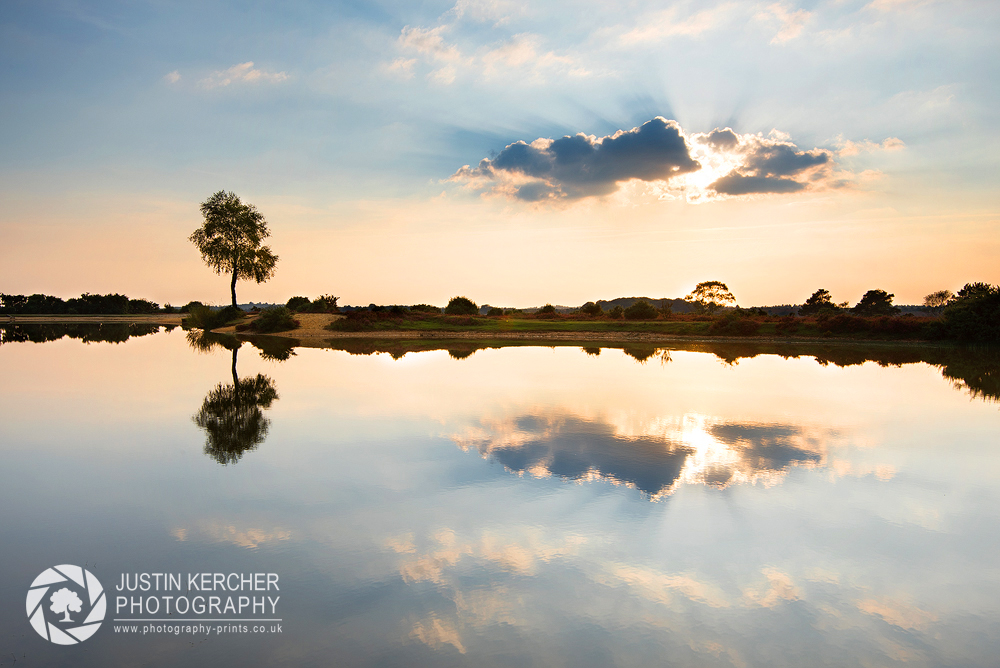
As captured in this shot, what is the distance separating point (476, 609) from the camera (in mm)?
4387

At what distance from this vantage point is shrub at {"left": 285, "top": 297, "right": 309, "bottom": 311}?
57.0m

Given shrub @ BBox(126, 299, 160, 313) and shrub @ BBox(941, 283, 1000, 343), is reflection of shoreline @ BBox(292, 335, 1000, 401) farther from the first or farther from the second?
shrub @ BBox(126, 299, 160, 313)

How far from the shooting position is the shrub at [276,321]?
4400 centimetres

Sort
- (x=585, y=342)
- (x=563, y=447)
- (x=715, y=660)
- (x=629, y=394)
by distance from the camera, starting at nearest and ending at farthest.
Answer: (x=715, y=660) < (x=563, y=447) < (x=629, y=394) < (x=585, y=342)

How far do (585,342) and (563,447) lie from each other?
3108 centimetres

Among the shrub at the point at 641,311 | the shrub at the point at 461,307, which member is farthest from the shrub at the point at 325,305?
the shrub at the point at 641,311

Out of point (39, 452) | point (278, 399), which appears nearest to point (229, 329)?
point (278, 399)

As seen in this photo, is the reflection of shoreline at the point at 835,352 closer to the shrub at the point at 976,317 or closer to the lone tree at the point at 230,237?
the shrub at the point at 976,317

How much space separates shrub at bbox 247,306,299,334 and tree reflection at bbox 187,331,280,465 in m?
27.8

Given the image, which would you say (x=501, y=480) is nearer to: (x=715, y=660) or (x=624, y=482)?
(x=624, y=482)

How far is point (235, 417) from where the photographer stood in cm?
1178

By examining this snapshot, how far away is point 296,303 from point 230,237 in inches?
414

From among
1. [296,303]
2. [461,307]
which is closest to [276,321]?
[296,303]

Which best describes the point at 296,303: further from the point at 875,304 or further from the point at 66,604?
the point at 875,304
